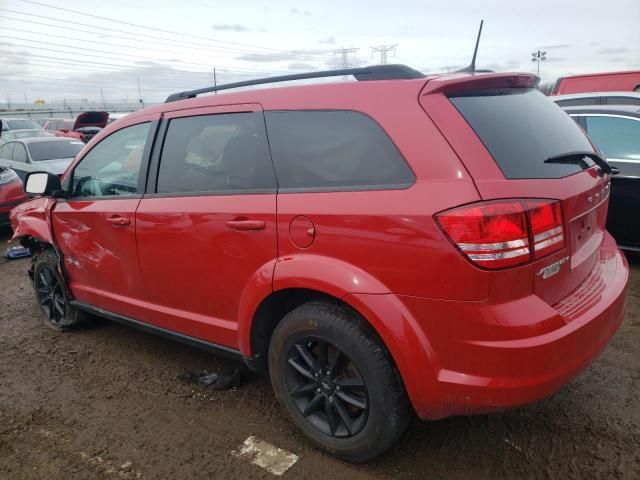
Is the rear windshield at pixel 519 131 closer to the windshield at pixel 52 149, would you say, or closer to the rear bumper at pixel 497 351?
the rear bumper at pixel 497 351

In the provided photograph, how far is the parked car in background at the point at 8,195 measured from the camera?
7.48m

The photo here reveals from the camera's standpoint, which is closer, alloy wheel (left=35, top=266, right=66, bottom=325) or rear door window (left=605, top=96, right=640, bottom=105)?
alloy wheel (left=35, top=266, right=66, bottom=325)

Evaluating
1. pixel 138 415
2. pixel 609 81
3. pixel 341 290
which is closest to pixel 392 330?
pixel 341 290

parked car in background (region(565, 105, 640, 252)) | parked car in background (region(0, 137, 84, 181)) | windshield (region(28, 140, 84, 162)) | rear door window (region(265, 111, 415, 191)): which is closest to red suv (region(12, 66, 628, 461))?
rear door window (region(265, 111, 415, 191))

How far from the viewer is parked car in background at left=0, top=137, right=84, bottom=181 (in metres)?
10.1

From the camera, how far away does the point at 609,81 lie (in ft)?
36.1

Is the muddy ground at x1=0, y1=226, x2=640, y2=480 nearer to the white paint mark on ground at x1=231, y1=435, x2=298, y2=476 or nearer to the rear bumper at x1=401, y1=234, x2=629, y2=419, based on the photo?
the white paint mark on ground at x1=231, y1=435, x2=298, y2=476

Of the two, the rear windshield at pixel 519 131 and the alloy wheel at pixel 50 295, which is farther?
the alloy wheel at pixel 50 295

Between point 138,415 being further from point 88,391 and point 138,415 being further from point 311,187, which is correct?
point 311,187

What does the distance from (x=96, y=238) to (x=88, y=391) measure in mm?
1021

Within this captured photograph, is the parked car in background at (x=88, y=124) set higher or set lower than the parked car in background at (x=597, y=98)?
lower

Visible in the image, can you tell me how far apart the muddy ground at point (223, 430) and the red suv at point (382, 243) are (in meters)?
0.33

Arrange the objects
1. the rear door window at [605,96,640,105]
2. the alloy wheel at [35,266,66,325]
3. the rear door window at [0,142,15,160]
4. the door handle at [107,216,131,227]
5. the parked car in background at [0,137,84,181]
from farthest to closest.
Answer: the rear door window at [0,142,15,160] → the parked car in background at [0,137,84,181] → the rear door window at [605,96,640,105] → the alloy wheel at [35,266,66,325] → the door handle at [107,216,131,227]

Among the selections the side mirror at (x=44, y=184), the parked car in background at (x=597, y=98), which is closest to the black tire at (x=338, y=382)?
the side mirror at (x=44, y=184)
